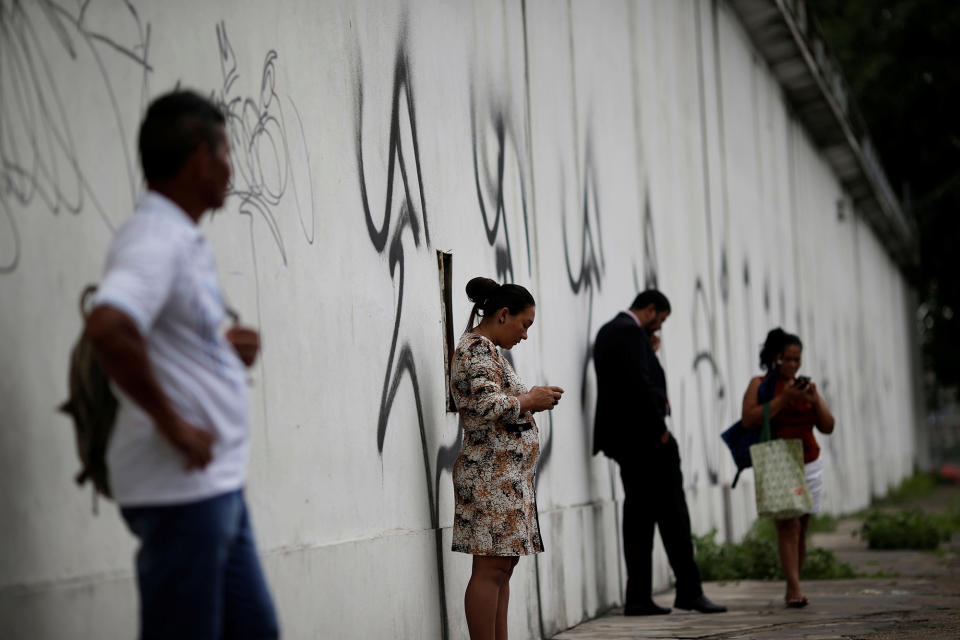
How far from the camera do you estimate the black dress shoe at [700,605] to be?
780 centimetres

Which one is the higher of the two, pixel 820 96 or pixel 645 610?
pixel 820 96

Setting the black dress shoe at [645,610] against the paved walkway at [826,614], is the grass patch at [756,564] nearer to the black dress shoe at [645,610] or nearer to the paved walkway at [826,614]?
the paved walkway at [826,614]

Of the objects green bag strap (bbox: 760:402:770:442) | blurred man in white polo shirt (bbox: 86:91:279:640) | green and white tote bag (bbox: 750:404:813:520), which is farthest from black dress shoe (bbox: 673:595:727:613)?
blurred man in white polo shirt (bbox: 86:91:279:640)

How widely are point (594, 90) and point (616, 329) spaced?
2054mm

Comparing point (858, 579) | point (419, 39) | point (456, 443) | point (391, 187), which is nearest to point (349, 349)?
point (391, 187)

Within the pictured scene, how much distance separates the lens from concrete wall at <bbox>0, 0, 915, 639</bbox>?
11.4 feet

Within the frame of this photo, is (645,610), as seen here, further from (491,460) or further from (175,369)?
(175,369)

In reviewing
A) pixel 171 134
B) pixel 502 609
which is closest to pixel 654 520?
pixel 502 609

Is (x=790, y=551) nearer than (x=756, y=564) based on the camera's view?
Yes

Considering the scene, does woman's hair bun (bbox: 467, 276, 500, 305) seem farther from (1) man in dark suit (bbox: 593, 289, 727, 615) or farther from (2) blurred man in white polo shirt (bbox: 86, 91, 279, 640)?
(2) blurred man in white polo shirt (bbox: 86, 91, 279, 640)

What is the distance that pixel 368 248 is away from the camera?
546 centimetres

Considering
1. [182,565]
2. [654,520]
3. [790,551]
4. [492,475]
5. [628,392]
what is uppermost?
[628,392]

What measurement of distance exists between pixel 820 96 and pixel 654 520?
12087 millimetres

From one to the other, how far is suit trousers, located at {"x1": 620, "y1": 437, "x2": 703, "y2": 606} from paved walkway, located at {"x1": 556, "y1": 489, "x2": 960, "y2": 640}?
225mm
